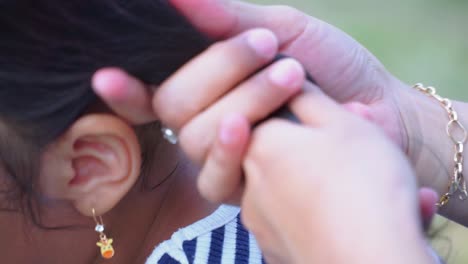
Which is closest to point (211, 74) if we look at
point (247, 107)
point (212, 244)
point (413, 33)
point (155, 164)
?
point (247, 107)

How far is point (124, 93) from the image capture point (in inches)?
24.4

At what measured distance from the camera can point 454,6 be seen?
99.0 inches

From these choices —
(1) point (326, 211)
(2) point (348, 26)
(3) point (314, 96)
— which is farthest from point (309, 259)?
(2) point (348, 26)

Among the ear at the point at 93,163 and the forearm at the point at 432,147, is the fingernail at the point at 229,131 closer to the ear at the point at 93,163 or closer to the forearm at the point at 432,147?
Result: the ear at the point at 93,163

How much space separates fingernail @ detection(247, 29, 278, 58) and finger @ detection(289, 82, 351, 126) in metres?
0.05

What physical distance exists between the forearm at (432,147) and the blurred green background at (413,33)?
110cm

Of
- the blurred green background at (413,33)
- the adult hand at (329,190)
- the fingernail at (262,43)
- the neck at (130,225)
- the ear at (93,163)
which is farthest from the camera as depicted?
the blurred green background at (413,33)

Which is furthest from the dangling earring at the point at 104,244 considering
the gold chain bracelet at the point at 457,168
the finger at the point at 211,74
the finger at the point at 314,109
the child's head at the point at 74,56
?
the gold chain bracelet at the point at 457,168

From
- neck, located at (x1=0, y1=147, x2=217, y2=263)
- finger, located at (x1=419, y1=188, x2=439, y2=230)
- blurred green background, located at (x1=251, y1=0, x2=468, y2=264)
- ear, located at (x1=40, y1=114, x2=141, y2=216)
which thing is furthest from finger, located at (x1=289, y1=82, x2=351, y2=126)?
blurred green background, located at (x1=251, y1=0, x2=468, y2=264)

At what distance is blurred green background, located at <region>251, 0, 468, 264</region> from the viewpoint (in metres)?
2.11

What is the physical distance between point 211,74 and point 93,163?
0.23 metres

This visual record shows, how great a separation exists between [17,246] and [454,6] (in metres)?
2.14

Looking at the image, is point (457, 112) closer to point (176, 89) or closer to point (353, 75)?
point (353, 75)

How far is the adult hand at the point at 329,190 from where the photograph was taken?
0.49m
